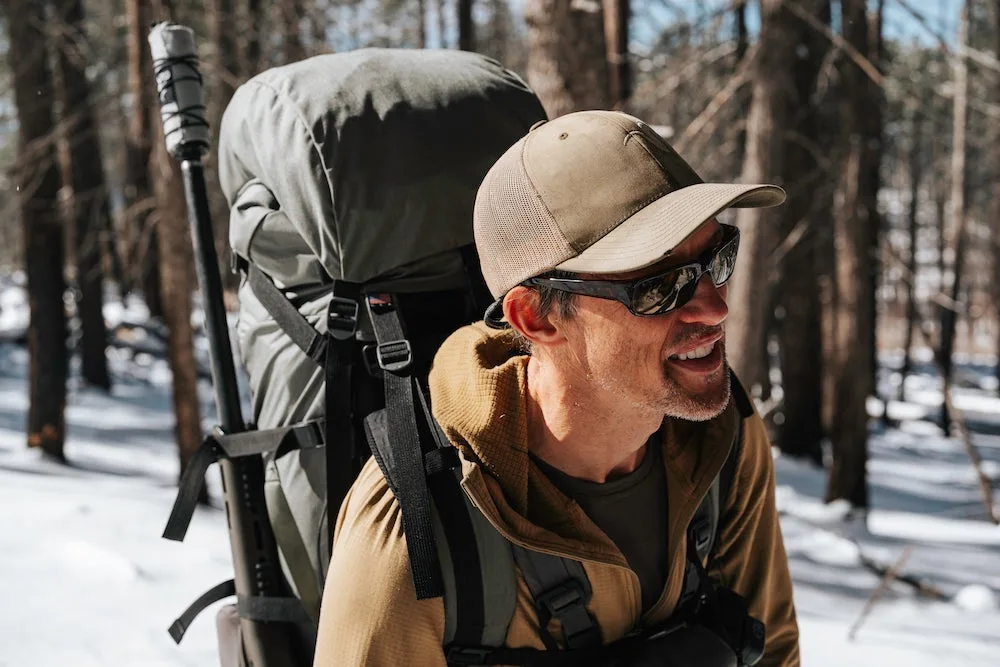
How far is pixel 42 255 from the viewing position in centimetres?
905

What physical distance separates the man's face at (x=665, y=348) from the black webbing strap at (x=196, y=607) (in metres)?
1.18

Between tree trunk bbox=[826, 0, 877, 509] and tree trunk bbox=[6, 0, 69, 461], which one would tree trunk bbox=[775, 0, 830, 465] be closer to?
tree trunk bbox=[826, 0, 877, 509]

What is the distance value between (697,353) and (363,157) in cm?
78

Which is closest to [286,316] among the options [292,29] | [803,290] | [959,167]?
[292,29]

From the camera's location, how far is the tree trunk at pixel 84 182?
30.6 ft

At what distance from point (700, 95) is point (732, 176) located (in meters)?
1.19

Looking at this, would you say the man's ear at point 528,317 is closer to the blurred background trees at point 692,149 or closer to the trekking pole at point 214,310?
the trekking pole at point 214,310

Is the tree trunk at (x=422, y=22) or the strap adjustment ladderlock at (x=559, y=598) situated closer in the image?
the strap adjustment ladderlock at (x=559, y=598)

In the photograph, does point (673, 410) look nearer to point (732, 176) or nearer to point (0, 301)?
point (732, 176)

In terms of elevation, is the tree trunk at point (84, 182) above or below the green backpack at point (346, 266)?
below

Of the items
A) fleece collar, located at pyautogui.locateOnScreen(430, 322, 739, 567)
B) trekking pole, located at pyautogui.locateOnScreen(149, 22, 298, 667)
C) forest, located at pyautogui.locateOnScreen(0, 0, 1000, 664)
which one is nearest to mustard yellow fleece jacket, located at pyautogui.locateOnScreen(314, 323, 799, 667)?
fleece collar, located at pyautogui.locateOnScreen(430, 322, 739, 567)

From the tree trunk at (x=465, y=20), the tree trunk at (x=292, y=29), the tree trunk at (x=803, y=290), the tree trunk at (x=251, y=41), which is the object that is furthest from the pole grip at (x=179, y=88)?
the tree trunk at (x=465, y=20)

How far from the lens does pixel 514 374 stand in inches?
71.9

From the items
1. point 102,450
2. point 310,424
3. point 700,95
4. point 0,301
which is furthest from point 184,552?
point 0,301
